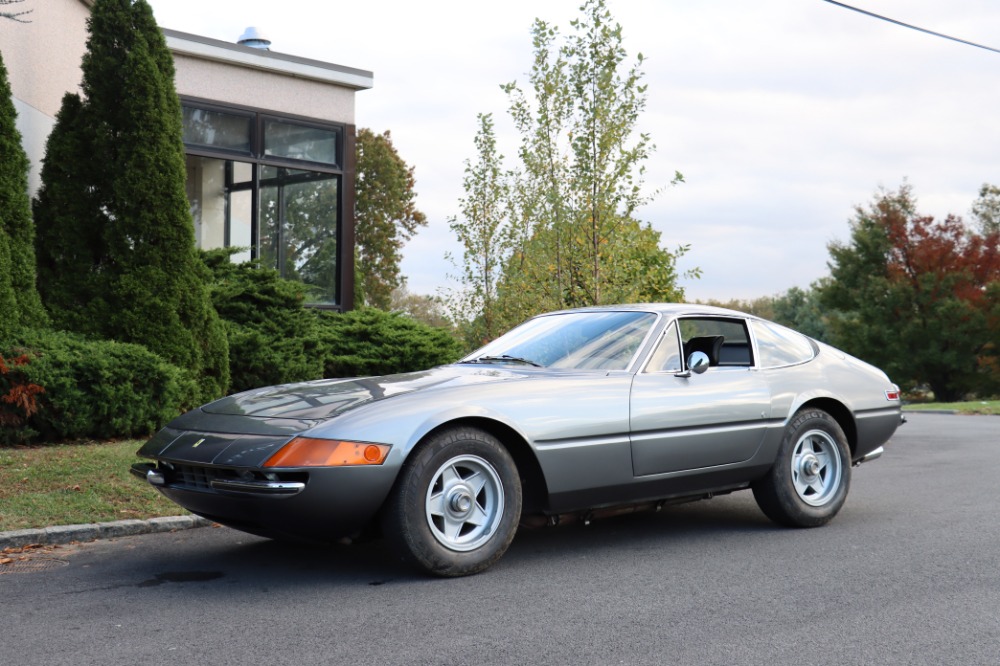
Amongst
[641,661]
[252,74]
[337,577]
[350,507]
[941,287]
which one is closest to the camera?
[641,661]

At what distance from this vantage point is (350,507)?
493cm

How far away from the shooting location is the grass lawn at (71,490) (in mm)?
6656

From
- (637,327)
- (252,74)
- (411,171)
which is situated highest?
(411,171)

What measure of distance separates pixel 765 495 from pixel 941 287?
33998 millimetres

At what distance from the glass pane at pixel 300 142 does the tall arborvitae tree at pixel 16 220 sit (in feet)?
22.0

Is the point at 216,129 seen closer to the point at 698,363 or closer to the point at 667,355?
the point at 667,355

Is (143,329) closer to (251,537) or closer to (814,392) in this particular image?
(251,537)

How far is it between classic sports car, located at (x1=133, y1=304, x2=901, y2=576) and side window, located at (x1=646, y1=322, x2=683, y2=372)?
12mm

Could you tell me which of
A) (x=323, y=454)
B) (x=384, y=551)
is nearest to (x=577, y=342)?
(x=384, y=551)

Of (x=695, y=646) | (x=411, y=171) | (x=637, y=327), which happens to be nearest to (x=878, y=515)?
(x=637, y=327)

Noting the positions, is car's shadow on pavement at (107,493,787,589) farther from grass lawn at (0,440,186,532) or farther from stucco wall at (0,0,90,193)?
stucco wall at (0,0,90,193)

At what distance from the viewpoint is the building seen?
16.0 m

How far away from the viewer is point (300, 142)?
17109 mm

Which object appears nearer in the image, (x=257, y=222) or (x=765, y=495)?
(x=765, y=495)
